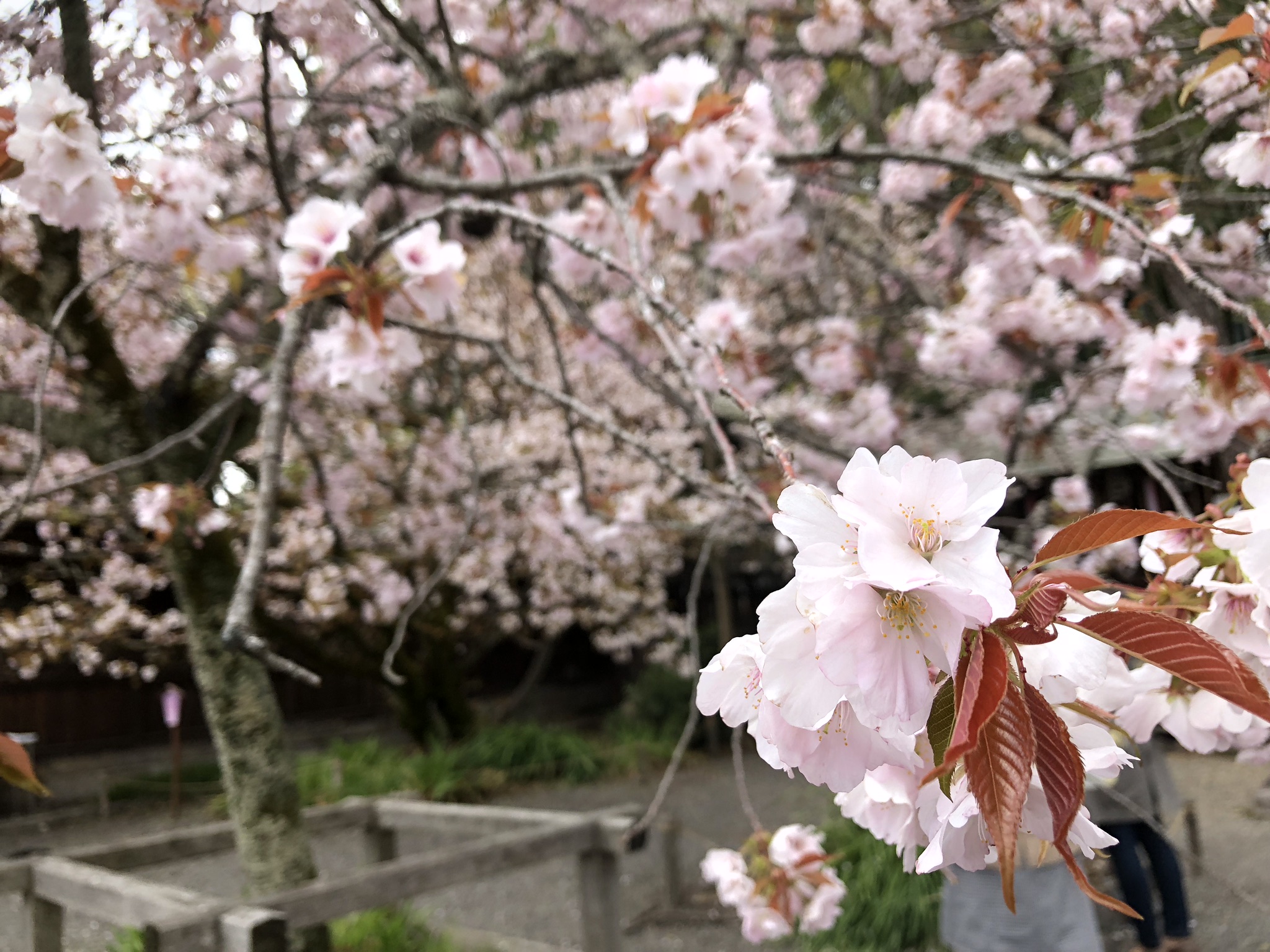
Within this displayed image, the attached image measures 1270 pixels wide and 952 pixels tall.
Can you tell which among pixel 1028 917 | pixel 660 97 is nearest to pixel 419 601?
pixel 660 97

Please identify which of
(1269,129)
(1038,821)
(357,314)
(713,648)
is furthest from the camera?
(713,648)

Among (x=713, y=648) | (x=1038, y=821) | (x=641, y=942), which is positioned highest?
(x=1038, y=821)

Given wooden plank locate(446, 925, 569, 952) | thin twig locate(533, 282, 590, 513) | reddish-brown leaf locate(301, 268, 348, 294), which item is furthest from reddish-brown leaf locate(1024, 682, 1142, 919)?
wooden plank locate(446, 925, 569, 952)

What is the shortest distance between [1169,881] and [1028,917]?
81 cm

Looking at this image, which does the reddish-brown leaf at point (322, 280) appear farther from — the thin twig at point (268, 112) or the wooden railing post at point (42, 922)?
the wooden railing post at point (42, 922)

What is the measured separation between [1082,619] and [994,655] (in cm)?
12

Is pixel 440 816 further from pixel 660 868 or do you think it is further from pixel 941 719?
pixel 941 719

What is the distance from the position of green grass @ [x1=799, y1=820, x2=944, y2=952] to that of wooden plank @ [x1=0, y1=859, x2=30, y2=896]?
257 cm

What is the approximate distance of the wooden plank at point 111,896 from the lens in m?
1.95

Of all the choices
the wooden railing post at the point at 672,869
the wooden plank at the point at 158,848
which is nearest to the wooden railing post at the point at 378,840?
the wooden plank at the point at 158,848

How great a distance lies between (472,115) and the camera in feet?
6.89

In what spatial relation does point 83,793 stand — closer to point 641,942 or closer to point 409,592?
point 409,592

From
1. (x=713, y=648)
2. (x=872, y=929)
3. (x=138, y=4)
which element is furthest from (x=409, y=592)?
(x=138, y=4)

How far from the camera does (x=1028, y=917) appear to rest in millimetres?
2363
